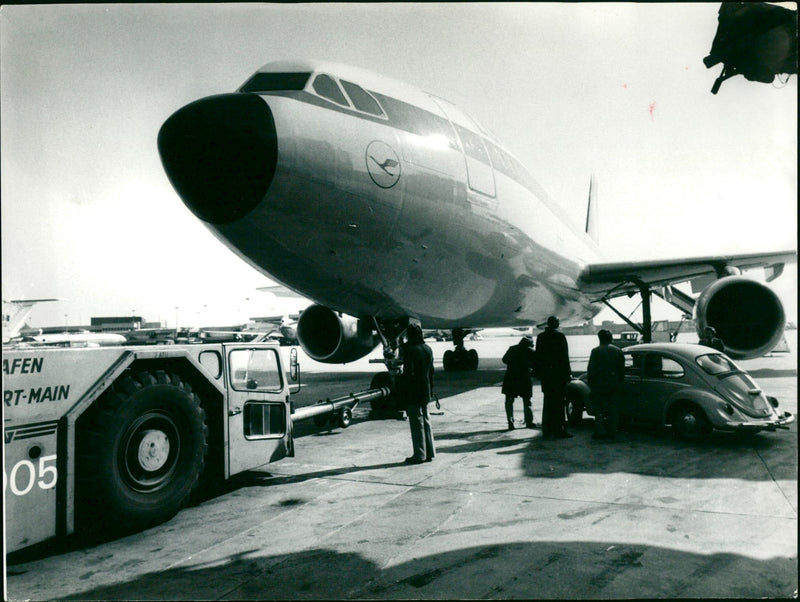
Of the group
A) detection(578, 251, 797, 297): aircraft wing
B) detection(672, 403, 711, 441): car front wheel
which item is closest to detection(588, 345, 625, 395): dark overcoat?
detection(672, 403, 711, 441): car front wheel

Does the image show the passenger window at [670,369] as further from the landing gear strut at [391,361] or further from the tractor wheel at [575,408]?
the landing gear strut at [391,361]

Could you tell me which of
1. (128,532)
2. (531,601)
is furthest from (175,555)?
(531,601)

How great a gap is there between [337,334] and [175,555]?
7671 millimetres

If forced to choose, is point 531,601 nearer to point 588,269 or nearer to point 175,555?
point 175,555

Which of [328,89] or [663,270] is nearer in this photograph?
[328,89]

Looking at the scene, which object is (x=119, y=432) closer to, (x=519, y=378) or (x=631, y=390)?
(x=519, y=378)

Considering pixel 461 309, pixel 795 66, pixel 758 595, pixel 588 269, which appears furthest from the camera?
pixel 588 269

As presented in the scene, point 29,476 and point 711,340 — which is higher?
point 711,340

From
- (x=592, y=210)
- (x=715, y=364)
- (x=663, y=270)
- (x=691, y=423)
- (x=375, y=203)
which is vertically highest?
(x=592, y=210)

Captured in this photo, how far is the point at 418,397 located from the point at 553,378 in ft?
6.84

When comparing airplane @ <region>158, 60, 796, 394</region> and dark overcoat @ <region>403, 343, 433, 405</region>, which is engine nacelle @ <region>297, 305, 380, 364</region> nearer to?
airplane @ <region>158, 60, 796, 394</region>

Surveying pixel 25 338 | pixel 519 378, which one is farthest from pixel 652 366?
pixel 25 338

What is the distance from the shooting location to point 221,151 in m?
4.84

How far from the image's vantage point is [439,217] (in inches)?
264
